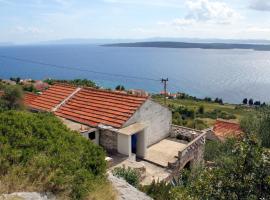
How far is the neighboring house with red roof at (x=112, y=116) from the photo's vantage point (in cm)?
1775

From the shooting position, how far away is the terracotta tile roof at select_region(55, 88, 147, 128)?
18528 mm

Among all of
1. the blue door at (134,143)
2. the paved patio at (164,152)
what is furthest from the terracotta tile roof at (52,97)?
the paved patio at (164,152)

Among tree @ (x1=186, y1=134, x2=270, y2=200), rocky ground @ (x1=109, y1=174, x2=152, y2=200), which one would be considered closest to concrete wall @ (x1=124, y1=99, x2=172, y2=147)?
rocky ground @ (x1=109, y1=174, x2=152, y2=200)

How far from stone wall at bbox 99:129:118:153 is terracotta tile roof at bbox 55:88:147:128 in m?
0.45

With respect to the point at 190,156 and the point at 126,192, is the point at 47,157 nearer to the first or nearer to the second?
the point at 126,192

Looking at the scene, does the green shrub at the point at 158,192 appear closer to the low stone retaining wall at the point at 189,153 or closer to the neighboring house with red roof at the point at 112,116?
the low stone retaining wall at the point at 189,153

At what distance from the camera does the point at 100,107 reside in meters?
20.0

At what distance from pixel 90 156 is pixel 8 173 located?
2.42m

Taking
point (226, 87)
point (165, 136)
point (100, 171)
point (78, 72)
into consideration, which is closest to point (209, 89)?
point (226, 87)

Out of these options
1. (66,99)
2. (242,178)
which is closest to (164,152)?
(66,99)

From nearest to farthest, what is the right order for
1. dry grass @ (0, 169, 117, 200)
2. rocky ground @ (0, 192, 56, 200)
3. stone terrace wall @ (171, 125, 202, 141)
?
rocky ground @ (0, 192, 56, 200) < dry grass @ (0, 169, 117, 200) < stone terrace wall @ (171, 125, 202, 141)

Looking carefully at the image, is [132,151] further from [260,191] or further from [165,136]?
[260,191]

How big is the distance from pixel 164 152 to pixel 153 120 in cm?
219

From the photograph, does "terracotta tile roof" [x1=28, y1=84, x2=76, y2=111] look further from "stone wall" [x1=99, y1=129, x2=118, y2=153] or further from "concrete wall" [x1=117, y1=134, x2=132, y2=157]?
"concrete wall" [x1=117, y1=134, x2=132, y2=157]
